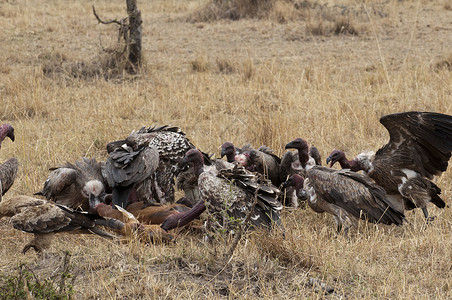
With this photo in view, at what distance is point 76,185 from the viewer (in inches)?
242

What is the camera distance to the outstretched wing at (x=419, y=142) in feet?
17.6

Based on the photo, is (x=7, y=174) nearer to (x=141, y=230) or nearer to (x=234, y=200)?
(x=141, y=230)

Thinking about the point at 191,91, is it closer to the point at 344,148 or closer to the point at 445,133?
the point at 344,148

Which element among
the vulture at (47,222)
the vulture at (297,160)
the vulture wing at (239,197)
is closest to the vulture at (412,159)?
the vulture at (297,160)

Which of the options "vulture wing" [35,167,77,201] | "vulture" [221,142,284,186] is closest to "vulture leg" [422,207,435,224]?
"vulture" [221,142,284,186]

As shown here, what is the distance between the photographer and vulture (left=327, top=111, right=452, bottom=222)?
5.39 meters

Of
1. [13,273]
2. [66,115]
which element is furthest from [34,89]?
[13,273]

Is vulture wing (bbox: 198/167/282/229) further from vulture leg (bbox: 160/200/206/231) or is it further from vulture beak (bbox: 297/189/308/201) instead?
vulture beak (bbox: 297/189/308/201)

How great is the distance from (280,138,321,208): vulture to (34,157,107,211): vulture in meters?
1.86

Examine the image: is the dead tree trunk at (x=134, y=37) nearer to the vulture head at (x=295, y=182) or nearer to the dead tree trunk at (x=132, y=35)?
the dead tree trunk at (x=132, y=35)

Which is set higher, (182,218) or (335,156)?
(335,156)

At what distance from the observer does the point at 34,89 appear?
31.0 ft

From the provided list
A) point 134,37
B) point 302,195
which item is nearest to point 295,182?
point 302,195

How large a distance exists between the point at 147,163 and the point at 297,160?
1.57 m
